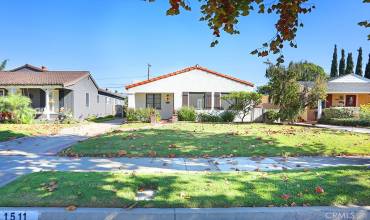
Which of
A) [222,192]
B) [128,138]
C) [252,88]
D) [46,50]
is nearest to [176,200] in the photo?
[222,192]

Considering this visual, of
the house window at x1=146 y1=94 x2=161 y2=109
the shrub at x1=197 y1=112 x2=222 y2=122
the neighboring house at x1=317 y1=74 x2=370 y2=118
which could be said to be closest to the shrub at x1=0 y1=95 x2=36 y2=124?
the house window at x1=146 y1=94 x2=161 y2=109

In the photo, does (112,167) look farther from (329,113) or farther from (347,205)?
(329,113)

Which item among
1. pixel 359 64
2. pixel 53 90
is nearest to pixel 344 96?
pixel 359 64

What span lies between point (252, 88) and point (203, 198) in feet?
73.0

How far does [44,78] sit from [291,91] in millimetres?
20264

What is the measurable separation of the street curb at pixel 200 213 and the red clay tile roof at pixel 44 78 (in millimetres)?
20444

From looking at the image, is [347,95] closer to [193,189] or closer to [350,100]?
[350,100]

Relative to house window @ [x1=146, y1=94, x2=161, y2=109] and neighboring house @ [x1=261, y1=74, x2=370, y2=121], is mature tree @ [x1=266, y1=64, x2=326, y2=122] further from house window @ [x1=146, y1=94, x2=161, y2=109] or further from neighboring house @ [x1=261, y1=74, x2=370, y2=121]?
house window @ [x1=146, y1=94, x2=161, y2=109]

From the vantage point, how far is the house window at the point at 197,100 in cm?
2600

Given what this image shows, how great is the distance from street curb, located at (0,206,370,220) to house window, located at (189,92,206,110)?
21.7 metres

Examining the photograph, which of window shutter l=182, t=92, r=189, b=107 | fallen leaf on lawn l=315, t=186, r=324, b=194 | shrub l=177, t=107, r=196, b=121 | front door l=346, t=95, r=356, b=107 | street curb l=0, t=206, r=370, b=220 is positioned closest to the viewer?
street curb l=0, t=206, r=370, b=220

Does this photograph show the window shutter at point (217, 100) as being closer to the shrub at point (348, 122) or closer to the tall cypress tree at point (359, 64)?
the shrub at point (348, 122)

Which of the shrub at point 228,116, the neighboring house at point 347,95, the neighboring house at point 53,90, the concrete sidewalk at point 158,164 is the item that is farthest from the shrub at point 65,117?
the neighboring house at point 347,95

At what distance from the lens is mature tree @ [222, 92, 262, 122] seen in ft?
76.6
